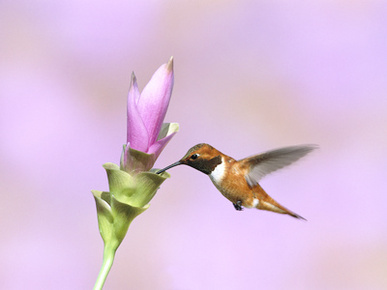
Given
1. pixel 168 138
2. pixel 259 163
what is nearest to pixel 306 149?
pixel 259 163

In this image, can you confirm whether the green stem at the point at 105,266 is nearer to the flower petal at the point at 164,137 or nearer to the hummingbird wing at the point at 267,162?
the flower petal at the point at 164,137

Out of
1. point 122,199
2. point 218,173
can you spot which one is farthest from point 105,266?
point 218,173

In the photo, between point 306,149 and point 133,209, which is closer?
point 133,209

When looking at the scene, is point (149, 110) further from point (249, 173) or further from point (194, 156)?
point (249, 173)

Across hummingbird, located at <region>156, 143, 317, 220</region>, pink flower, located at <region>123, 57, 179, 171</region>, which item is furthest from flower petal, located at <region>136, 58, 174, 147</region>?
hummingbird, located at <region>156, 143, 317, 220</region>

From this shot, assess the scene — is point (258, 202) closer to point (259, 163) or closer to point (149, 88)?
point (259, 163)

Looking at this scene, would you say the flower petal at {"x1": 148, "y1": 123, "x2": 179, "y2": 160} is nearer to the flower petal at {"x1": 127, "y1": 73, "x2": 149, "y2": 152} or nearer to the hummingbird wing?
the flower petal at {"x1": 127, "y1": 73, "x2": 149, "y2": 152}
